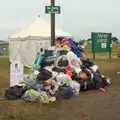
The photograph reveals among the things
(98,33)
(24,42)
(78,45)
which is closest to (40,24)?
(24,42)

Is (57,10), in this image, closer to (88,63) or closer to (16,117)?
(88,63)

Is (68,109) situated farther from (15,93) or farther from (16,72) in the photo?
(16,72)

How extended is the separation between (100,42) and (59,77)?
1598 centimetres

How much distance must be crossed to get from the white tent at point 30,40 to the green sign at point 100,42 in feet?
9.11

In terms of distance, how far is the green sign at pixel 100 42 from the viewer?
85.2 feet

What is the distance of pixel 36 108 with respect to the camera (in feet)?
28.3

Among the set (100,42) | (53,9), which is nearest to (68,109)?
(53,9)

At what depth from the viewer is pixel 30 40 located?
22656 millimetres

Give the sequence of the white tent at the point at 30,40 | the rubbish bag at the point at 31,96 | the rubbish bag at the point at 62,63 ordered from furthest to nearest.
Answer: the white tent at the point at 30,40 < the rubbish bag at the point at 62,63 < the rubbish bag at the point at 31,96

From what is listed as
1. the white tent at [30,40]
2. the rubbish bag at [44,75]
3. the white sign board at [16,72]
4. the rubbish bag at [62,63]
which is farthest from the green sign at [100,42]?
the rubbish bag at [44,75]

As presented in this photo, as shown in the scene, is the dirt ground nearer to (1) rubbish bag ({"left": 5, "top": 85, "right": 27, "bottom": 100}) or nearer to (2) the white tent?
(1) rubbish bag ({"left": 5, "top": 85, "right": 27, "bottom": 100})

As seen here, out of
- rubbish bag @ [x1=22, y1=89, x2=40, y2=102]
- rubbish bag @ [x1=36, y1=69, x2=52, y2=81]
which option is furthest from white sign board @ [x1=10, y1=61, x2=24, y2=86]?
rubbish bag @ [x1=22, y1=89, x2=40, y2=102]

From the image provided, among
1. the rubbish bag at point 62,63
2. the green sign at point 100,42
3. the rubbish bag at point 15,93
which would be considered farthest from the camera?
the green sign at point 100,42

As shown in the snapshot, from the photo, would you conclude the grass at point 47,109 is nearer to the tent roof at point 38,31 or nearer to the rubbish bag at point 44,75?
the rubbish bag at point 44,75
